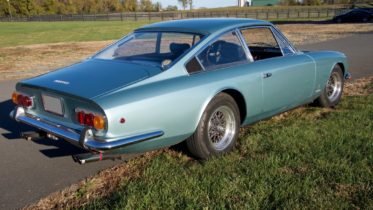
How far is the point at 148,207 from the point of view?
3045 mm

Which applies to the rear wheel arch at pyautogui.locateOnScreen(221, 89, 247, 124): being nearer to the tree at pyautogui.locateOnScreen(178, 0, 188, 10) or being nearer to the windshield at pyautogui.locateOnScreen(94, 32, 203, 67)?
the windshield at pyautogui.locateOnScreen(94, 32, 203, 67)

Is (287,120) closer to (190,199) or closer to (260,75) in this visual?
(260,75)

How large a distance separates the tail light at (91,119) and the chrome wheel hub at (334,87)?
12.8ft

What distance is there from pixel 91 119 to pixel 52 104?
67cm

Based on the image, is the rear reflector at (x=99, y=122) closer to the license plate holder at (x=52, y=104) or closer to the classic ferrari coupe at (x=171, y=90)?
the classic ferrari coupe at (x=171, y=90)

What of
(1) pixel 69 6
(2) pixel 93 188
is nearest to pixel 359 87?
(2) pixel 93 188

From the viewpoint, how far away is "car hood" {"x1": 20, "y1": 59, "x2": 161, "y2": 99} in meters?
3.48

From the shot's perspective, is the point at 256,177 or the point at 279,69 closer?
the point at 256,177

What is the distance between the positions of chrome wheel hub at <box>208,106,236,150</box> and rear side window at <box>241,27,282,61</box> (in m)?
1.20

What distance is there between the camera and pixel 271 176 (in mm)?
3512

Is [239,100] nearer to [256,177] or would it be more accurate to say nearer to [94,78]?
[256,177]

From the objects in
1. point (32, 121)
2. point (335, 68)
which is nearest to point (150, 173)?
point (32, 121)

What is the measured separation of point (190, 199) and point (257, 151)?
132cm

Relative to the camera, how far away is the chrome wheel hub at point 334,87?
19.6 ft
